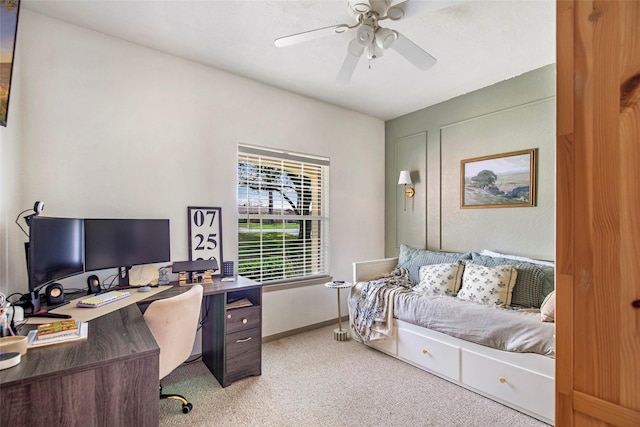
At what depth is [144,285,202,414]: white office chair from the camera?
5.63ft

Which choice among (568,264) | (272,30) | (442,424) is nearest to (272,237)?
(272,30)

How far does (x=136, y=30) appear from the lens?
2373mm

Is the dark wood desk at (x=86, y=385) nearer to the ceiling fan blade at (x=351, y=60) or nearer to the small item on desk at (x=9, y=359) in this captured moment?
the small item on desk at (x=9, y=359)

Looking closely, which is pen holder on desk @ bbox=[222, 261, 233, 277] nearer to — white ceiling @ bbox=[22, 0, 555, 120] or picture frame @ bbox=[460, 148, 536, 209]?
white ceiling @ bbox=[22, 0, 555, 120]

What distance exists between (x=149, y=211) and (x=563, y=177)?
9.07 feet

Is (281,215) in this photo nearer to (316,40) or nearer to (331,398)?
(316,40)

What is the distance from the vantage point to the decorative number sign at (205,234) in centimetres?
282

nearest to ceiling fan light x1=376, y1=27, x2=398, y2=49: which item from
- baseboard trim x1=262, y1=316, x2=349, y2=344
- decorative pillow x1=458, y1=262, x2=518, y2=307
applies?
decorative pillow x1=458, y1=262, x2=518, y2=307

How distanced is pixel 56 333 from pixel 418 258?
3193mm

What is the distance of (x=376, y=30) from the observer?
75.7 inches

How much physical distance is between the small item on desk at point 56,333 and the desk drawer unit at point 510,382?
2473 millimetres

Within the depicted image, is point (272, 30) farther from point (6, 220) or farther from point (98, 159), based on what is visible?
point (6, 220)

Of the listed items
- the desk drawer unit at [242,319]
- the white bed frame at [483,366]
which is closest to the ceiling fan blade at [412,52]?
the white bed frame at [483,366]

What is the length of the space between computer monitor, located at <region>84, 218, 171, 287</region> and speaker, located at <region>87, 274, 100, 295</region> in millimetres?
72
